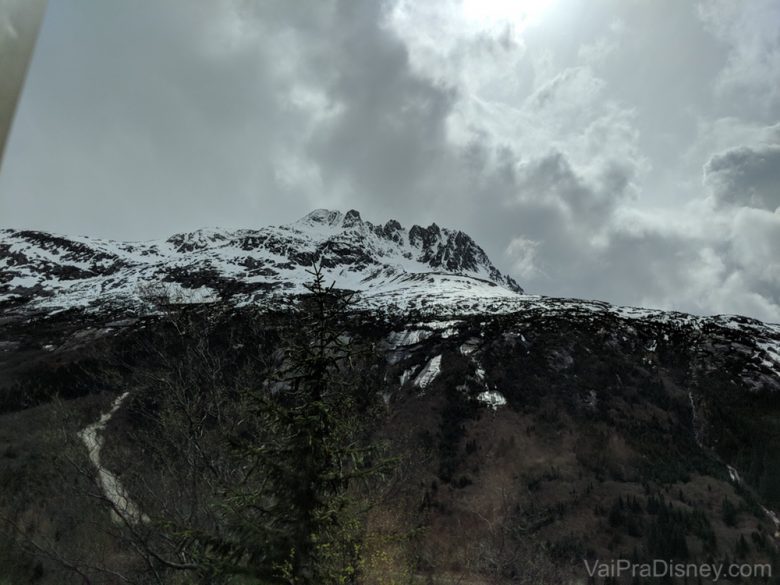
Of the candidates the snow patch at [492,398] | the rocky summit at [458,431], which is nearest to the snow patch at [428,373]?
the rocky summit at [458,431]

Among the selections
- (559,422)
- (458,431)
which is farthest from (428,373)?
(559,422)

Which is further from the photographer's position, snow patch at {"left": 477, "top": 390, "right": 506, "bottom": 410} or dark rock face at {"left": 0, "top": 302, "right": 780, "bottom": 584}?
snow patch at {"left": 477, "top": 390, "right": 506, "bottom": 410}

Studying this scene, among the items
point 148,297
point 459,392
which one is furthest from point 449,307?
point 148,297

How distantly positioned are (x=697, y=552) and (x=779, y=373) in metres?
55.5

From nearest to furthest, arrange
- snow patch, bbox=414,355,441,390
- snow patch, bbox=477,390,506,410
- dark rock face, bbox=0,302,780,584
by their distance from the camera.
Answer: dark rock face, bbox=0,302,780,584
snow patch, bbox=477,390,506,410
snow patch, bbox=414,355,441,390

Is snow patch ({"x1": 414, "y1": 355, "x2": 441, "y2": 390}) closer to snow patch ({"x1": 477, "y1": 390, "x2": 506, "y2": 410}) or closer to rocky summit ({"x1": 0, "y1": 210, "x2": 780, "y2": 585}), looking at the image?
rocky summit ({"x1": 0, "y1": 210, "x2": 780, "y2": 585})

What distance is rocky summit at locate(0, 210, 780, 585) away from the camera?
64.6 ft

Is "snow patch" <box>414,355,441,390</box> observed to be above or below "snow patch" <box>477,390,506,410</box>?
above

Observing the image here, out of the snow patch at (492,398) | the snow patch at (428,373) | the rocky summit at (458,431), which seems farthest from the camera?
the snow patch at (428,373)

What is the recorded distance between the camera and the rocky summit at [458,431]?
1969 cm

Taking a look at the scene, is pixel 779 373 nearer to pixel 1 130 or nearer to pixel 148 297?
pixel 148 297

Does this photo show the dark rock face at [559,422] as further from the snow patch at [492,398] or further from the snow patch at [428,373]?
the snow patch at [428,373]

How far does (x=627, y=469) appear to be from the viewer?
69062 millimetres

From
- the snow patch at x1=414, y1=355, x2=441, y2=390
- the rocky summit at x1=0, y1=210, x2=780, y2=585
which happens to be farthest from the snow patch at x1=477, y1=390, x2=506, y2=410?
the snow patch at x1=414, y1=355, x2=441, y2=390
